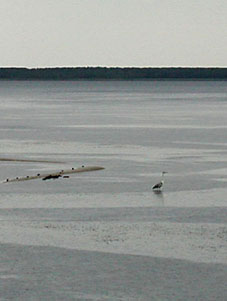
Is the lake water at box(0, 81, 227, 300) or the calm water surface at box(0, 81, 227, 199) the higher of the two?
the calm water surface at box(0, 81, 227, 199)

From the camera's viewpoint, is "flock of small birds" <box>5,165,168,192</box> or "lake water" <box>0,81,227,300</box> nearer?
"lake water" <box>0,81,227,300</box>

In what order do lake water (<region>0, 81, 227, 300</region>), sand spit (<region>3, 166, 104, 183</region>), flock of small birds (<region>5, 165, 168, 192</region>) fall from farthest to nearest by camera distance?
sand spit (<region>3, 166, 104, 183</region>) → flock of small birds (<region>5, 165, 168, 192</region>) → lake water (<region>0, 81, 227, 300</region>)

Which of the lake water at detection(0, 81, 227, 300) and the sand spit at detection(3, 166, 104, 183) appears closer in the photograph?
the lake water at detection(0, 81, 227, 300)

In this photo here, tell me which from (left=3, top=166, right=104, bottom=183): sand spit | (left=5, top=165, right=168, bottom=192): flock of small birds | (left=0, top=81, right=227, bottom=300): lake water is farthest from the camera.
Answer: (left=3, top=166, right=104, bottom=183): sand spit

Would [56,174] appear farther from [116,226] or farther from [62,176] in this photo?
[116,226]

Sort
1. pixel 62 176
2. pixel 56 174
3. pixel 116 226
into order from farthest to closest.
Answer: pixel 56 174 < pixel 62 176 < pixel 116 226

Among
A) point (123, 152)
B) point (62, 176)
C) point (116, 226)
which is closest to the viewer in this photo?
point (116, 226)

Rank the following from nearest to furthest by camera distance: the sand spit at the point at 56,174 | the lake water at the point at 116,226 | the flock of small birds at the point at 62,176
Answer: the lake water at the point at 116,226, the flock of small birds at the point at 62,176, the sand spit at the point at 56,174

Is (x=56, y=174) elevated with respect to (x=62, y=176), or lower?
elevated

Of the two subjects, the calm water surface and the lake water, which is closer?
the lake water

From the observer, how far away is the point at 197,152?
128ft

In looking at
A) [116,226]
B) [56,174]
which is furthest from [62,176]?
[116,226]

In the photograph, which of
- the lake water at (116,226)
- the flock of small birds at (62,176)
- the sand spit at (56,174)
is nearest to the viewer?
the lake water at (116,226)

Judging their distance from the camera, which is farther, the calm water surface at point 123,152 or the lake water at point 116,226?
the calm water surface at point 123,152
